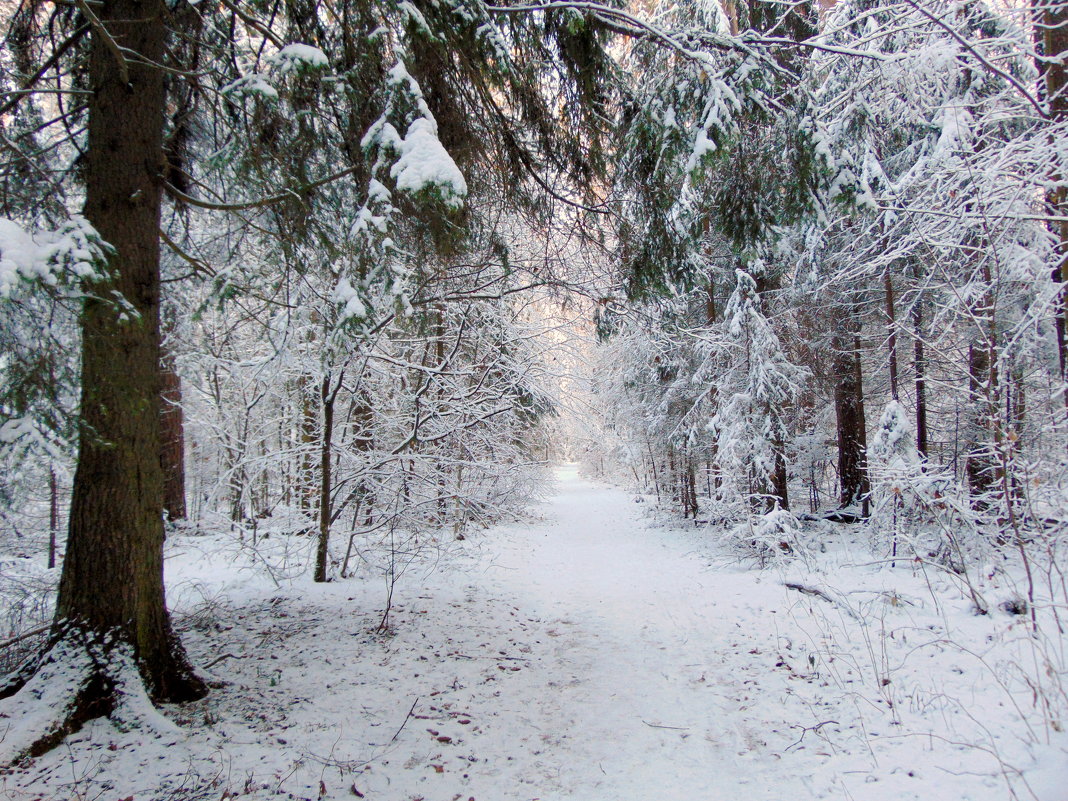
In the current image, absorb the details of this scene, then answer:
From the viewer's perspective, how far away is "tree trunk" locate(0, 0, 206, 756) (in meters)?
3.11

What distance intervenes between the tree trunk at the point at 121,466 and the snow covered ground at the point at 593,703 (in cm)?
32

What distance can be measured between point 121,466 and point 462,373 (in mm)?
3748

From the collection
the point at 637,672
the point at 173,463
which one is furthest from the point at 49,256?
the point at 173,463

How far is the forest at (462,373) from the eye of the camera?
2832 millimetres

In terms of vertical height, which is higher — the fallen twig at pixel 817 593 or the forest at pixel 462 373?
the forest at pixel 462 373

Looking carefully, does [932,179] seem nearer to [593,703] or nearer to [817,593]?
[817,593]

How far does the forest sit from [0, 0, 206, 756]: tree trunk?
0.08ft

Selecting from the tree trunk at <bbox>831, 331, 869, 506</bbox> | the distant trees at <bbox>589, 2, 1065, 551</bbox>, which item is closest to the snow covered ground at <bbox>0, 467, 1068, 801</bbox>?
the distant trees at <bbox>589, 2, 1065, 551</bbox>

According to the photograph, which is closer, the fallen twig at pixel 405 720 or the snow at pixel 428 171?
the snow at pixel 428 171

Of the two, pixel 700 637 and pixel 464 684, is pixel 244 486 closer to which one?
pixel 464 684

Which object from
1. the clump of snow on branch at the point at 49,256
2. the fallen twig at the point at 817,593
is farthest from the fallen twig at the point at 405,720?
the fallen twig at the point at 817,593

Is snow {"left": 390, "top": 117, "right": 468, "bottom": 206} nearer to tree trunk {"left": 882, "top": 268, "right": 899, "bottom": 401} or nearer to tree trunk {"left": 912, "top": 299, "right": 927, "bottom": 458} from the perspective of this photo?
tree trunk {"left": 882, "top": 268, "right": 899, "bottom": 401}

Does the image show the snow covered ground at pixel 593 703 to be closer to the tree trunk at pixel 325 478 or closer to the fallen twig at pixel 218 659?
the fallen twig at pixel 218 659

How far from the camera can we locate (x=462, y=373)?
6551mm
